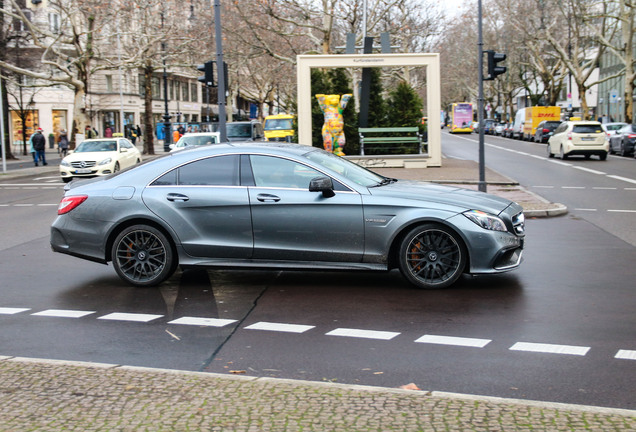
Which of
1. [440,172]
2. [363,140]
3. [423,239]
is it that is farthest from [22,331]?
[363,140]

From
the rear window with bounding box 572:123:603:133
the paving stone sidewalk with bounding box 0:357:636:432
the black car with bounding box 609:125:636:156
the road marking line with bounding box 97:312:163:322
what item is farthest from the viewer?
the black car with bounding box 609:125:636:156

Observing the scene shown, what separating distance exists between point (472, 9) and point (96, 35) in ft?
112

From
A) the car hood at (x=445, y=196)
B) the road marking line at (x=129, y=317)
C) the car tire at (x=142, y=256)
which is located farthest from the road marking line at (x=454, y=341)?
the car tire at (x=142, y=256)

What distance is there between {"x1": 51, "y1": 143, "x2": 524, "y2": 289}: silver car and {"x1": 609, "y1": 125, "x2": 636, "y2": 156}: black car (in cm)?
2967

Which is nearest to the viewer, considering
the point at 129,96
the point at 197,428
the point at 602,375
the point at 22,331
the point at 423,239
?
the point at 197,428

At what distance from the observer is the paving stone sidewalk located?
13.4 ft

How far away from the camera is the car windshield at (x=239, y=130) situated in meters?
34.3

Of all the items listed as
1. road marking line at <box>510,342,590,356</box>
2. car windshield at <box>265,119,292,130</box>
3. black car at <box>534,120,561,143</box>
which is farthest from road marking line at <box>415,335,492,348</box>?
black car at <box>534,120,561,143</box>

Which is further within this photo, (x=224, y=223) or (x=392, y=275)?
(x=392, y=275)

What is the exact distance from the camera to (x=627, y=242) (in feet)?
37.5

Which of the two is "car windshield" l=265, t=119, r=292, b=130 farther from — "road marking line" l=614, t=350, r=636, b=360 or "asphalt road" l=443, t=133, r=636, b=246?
"road marking line" l=614, t=350, r=636, b=360

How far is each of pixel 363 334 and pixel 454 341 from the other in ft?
2.40

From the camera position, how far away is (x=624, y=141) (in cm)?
3638

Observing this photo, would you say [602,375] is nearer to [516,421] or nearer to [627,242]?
[516,421]
